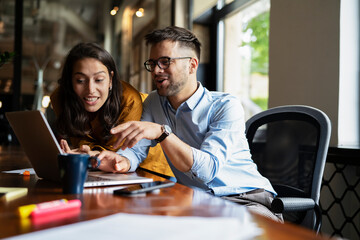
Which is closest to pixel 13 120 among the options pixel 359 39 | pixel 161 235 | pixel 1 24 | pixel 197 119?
pixel 197 119

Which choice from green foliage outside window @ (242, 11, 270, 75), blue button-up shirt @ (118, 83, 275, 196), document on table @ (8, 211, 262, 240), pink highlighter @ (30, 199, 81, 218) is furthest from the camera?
green foliage outside window @ (242, 11, 270, 75)

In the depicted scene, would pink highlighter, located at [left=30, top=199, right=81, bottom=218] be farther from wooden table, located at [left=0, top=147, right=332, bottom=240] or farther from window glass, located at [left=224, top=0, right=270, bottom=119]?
window glass, located at [left=224, top=0, right=270, bottom=119]

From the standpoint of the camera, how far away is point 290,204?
1115mm

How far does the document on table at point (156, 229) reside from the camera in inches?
20.6

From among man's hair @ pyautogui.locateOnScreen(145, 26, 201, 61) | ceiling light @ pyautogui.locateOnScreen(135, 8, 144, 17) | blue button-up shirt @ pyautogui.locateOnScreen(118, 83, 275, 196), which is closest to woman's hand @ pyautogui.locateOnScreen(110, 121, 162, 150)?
blue button-up shirt @ pyautogui.locateOnScreen(118, 83, 275, 196)

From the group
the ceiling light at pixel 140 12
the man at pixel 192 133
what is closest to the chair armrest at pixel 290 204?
the man at pixel 192 133

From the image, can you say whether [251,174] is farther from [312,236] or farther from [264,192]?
[312,236]

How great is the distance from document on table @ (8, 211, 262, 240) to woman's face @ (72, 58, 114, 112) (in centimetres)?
112

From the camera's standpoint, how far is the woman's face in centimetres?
169

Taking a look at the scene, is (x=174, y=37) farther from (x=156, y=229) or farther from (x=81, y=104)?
(x=156, y=229)

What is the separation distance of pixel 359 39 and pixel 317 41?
0.70 feet

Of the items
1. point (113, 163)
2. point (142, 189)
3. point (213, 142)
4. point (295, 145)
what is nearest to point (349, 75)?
point (295, 145)

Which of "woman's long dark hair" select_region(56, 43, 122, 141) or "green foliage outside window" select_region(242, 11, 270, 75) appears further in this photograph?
"green foliage outside window" select_region(242, 11, 270, 75)

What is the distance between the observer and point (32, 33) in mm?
4918
